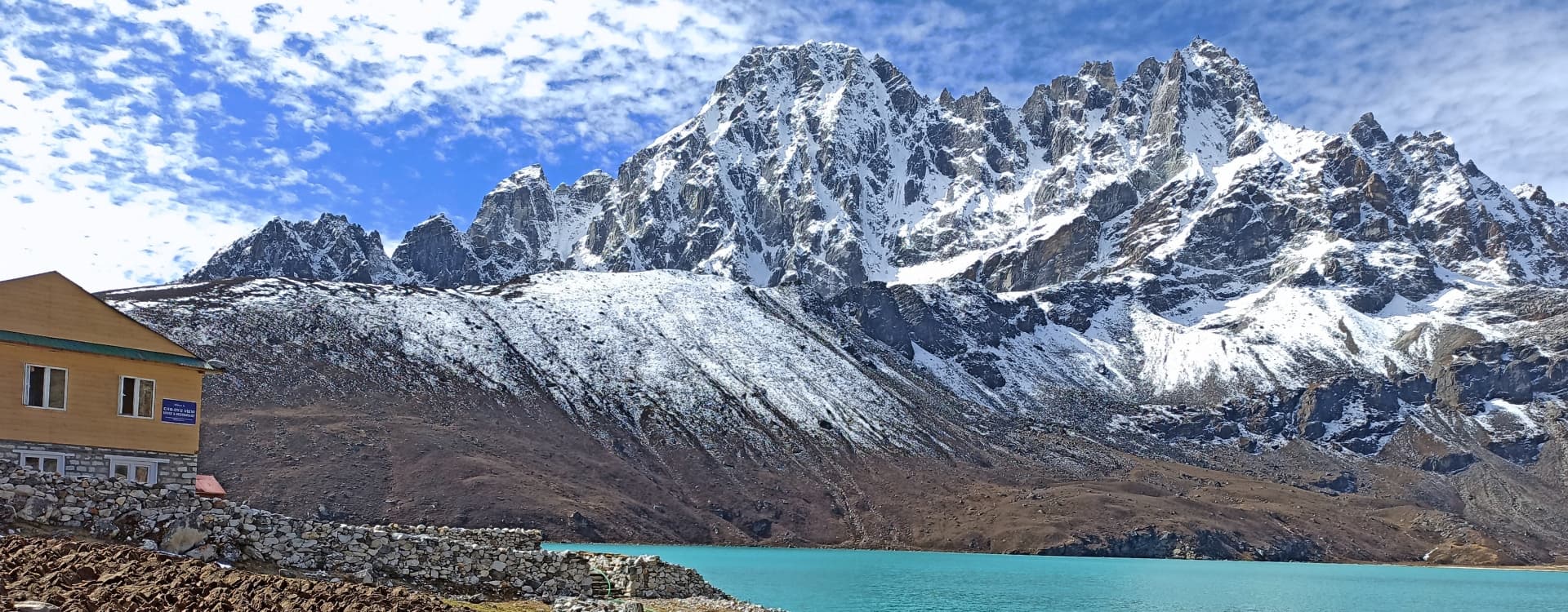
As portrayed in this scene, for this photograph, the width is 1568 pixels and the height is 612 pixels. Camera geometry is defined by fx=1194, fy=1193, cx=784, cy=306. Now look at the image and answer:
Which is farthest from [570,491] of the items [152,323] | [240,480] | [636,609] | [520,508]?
[636,609]

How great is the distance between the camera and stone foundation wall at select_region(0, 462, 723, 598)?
99.2 feet

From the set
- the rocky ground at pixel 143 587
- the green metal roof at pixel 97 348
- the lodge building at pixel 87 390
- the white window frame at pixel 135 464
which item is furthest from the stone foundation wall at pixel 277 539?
the green metal roof at pixel 97 348

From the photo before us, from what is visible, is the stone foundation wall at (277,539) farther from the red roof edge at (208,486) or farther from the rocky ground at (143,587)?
the red roof edge at (208,486)

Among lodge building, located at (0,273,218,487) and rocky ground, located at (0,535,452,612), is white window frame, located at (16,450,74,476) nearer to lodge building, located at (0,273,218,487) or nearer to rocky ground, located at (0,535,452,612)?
lodge building, located at (0,273,218,487)

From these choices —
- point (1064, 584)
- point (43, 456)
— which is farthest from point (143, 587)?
point (1064, 584)

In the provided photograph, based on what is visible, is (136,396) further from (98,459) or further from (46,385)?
(46,385)

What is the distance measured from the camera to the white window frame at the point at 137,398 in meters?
37.1

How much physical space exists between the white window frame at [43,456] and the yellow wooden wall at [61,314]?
11.5ft

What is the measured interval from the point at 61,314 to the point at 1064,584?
289 ft

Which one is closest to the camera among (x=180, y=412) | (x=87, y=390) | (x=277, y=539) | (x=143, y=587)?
(x=143, y=587)

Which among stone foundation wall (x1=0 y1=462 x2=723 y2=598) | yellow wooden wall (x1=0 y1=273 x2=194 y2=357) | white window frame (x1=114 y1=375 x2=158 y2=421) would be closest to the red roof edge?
white window frame (x1=114 y1=375 x2=158 y2=421)

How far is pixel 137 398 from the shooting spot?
3741 centimetres

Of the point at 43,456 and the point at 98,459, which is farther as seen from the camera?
the point at 98,459

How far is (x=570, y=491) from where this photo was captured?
179000 millimetres
